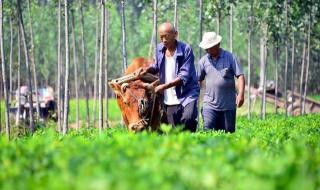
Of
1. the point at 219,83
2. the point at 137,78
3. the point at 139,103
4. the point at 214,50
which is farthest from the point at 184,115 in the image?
the point at 214,50

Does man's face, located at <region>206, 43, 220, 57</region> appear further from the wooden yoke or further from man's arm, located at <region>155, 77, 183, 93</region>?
man's arm, located at <region>155, 77, 183, 93</region>

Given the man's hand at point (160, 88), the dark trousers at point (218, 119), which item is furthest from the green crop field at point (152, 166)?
the dark trousers at point (218, 119)

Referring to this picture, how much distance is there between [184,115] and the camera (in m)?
9.08

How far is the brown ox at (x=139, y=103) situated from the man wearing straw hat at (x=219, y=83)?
1.06 metres

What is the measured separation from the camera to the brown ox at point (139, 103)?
8.91 meters

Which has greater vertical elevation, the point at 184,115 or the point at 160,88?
the point at 160,88

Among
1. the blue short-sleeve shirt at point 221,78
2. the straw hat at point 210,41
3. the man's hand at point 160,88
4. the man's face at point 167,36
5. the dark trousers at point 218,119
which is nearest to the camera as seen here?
the man's hand at point 160,88

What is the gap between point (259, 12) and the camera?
22547 millimetres

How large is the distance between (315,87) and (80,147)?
57.6 m

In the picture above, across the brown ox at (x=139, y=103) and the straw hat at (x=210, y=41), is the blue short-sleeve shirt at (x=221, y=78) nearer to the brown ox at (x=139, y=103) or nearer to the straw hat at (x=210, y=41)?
the straw hat at (x=210, y=41)

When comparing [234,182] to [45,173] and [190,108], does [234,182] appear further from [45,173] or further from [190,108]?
[190,108]

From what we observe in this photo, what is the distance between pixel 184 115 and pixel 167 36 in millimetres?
1116

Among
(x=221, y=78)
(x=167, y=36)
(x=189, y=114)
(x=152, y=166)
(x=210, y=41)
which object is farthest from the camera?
(x=221, y=78)

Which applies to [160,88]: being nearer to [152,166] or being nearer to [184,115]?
[184,115]
